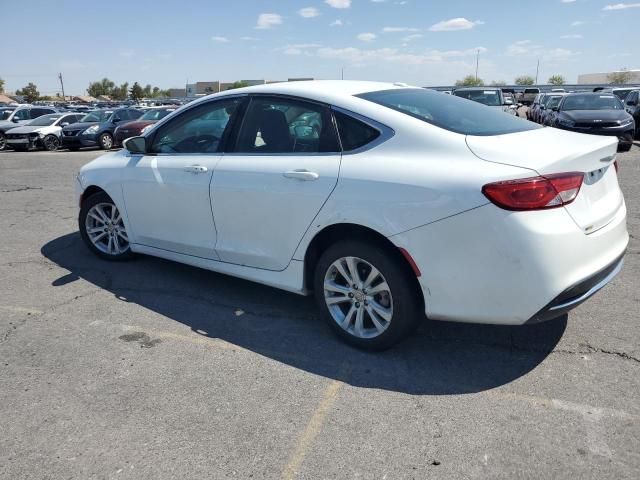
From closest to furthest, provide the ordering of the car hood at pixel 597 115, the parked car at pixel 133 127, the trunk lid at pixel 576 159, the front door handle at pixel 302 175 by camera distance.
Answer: the trunk lid at pixel 576 159 < the front door handle at pixel 302 175 < the car hood at pixel 597 115 < the parked car at pixel 133 127

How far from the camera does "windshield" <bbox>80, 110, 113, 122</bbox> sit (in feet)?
69.1

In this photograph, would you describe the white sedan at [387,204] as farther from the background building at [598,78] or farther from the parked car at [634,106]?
the background building at [598,78]

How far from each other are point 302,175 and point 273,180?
260mm

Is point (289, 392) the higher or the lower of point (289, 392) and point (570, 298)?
the lower

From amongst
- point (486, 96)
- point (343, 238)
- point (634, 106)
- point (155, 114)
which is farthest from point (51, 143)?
point (634, 106)

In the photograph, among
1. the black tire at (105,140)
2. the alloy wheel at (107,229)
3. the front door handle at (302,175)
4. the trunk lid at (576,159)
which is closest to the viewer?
the trunk lid at (576,159)

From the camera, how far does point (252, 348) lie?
359cm

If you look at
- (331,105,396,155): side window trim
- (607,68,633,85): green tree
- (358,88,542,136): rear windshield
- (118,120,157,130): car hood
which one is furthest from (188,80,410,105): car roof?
(607,68,633,85): green tree

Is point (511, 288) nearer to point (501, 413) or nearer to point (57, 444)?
point (501, 413)

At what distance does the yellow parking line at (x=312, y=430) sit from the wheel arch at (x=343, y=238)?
2.52 feet

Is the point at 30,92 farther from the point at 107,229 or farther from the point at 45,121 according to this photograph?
the point at 107,229

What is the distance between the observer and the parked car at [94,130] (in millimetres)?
19469

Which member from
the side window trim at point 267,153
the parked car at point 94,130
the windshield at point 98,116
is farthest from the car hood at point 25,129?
the side window trim at point 267,153

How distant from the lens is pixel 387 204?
312 centimetres
